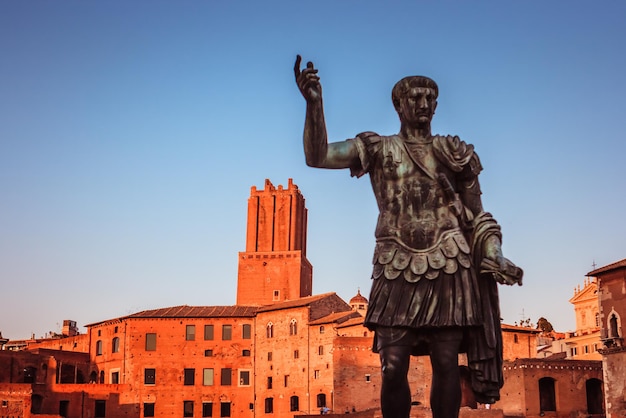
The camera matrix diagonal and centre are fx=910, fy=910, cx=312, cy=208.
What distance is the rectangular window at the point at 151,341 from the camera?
267 ft

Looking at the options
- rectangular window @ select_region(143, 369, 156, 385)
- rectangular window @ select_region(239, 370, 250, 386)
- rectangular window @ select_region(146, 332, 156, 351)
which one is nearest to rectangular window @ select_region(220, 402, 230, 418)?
rectangular window @ select_region(239, 370, 250, 386)

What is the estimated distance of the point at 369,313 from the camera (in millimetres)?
6383

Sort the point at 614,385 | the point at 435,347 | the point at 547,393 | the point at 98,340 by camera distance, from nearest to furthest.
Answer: the point at 435,347
the point at 614,385
the point at 547,393
the point at 98,340

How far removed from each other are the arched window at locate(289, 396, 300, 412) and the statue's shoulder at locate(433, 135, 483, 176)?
7017 centimetres

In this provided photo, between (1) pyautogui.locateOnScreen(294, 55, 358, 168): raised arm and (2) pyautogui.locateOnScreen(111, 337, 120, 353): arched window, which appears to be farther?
(2) pyautogui.locateOnScreen(111, 337, 120, 353): arched window

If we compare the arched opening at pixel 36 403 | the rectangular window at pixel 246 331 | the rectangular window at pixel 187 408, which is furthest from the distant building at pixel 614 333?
the arched opening at pixel 36 403

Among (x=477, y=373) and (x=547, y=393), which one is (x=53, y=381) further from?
(x=477, y=373)

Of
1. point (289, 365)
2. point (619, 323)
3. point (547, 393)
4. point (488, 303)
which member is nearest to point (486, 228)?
point (488, 303)

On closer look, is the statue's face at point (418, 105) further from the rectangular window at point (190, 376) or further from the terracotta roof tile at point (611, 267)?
the rectangular window at point (190, 376)

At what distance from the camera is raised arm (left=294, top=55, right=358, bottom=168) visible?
629 centimetres

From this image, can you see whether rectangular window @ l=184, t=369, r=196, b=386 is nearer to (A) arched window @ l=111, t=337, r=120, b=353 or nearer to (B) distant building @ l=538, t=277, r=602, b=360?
(A) arched window @ l=111, t=337, r=120, b=353

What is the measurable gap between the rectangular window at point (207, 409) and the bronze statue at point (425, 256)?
247ft

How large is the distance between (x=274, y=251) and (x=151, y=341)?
1077 inches

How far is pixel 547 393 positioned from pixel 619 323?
971cm
